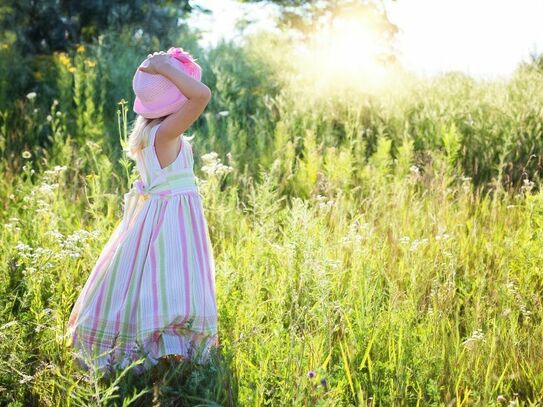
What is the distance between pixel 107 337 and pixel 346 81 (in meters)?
5.81

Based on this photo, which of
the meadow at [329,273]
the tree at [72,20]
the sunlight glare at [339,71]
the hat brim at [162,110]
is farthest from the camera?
the tree at [72,20]

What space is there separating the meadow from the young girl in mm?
118

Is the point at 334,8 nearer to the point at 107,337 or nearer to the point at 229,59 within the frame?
the point at 229,59

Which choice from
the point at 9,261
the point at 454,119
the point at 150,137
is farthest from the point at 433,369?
the point at 454,119

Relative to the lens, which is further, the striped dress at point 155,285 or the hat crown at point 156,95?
the hat crown at point 156,95

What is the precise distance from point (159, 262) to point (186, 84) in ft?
2.35

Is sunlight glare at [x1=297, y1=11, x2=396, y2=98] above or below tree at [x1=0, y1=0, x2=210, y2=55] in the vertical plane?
below

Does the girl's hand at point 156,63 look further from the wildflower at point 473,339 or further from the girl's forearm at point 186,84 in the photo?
the wildflower at point 473,339

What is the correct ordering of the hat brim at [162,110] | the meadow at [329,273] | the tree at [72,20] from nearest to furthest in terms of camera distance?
1. the meadow at [329,273]
2. the hat brim at [162,110]
3. the tree at [72,20]

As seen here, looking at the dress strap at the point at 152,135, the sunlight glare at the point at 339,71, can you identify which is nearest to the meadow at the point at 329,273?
the dress strap at the point at 152,135

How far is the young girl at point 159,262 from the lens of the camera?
107 inches

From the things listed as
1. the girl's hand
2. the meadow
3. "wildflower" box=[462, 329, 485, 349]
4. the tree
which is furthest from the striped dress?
the tree

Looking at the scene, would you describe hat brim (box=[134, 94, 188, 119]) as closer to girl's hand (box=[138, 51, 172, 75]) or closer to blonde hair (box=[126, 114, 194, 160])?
blonde hair (box=[126, 114, 194, 160])

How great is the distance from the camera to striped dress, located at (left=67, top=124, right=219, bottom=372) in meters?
2.72
